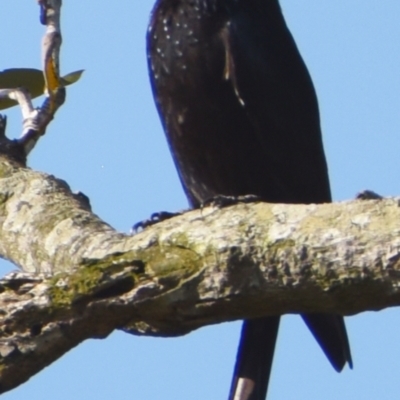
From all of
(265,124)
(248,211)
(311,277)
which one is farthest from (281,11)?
(311,277)

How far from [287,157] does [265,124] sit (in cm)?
15

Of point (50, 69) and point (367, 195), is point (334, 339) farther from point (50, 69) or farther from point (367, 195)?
point (367, 195)

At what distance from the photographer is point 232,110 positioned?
10.7 ft

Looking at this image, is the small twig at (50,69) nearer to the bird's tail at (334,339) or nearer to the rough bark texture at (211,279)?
the rough bark texture at (211,279)

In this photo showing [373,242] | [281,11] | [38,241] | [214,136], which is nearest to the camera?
[373,242]

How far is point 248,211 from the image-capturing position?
1917 mm

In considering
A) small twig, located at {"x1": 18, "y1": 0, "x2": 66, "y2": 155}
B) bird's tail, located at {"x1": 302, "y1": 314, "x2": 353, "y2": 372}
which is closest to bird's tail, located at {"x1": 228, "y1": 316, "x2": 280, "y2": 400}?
bird's tail, located at {"x1": 302, "y1": 314, "x2": 353, "y2": 372}

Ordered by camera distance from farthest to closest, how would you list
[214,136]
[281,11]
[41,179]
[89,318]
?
1. [281,11]
2. [214,136]
3. [41,179]
4. [89,318]

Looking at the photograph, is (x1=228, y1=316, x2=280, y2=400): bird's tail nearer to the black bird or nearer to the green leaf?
the black bird

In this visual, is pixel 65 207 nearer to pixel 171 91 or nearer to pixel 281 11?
pixel 171 91

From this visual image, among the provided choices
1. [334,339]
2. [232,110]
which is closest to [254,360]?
[334,339]

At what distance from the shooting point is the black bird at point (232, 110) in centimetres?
324

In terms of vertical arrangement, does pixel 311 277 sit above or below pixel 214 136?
below

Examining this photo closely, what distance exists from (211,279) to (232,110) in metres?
1.54
